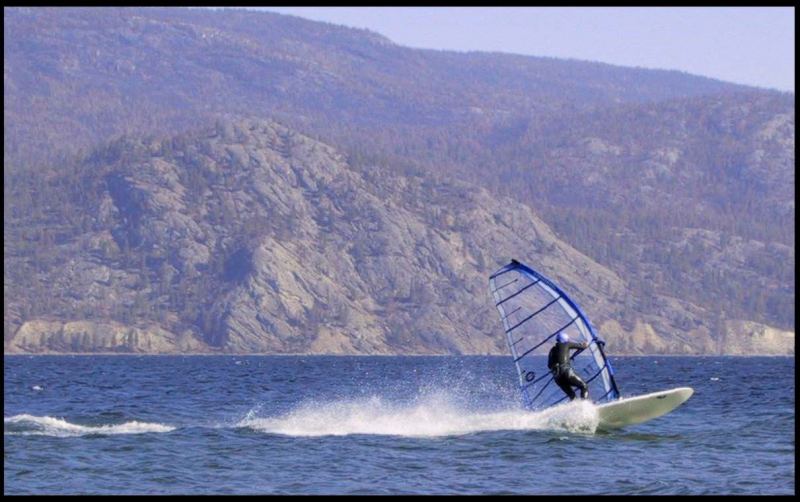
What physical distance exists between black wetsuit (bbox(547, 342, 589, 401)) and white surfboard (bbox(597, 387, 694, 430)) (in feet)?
3.82

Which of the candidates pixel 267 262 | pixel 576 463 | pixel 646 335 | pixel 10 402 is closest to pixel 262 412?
pixel 10 402

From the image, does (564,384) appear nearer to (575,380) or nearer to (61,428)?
(575,380)

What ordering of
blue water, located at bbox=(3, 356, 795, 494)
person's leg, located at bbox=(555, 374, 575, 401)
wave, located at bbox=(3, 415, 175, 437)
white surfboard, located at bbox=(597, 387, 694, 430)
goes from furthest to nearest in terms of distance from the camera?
1. wave, located at bbox=(3, 415, 175, 437)
2. white surfboard, located at bbox=(597, 387, 694, 430)
3. person's leg, located at bbox=(555, 374, 575, 401)
4. blue water, located at bbox=(3, 356, 795, 494)

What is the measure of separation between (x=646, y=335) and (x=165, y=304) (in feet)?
176

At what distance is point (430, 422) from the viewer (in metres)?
34.8

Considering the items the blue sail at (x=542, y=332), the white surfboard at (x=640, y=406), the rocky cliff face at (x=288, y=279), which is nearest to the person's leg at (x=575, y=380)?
the blue sail at (x=542, y=332)

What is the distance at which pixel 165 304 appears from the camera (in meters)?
Answer: 174

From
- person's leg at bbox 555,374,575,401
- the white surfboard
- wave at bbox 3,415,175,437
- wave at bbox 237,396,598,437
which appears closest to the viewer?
person's leg at bbox 555,374,575,401

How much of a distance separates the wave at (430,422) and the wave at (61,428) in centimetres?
231

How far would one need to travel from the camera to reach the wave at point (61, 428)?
33281 millimetres

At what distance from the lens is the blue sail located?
31.5 m

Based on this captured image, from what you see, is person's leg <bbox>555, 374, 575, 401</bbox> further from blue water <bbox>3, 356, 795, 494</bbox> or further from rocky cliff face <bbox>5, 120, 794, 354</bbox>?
rocky cliff face <bbox>5, 120, 794, 354</bbox>

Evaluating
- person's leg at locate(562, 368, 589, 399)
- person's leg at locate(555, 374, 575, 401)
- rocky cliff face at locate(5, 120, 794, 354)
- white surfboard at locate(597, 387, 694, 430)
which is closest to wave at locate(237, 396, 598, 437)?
white surfboard at locate(597, 387, 694, 430)

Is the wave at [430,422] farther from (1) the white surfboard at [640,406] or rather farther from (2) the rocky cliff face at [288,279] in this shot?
(2) the rocky cliff face at [288,279]
